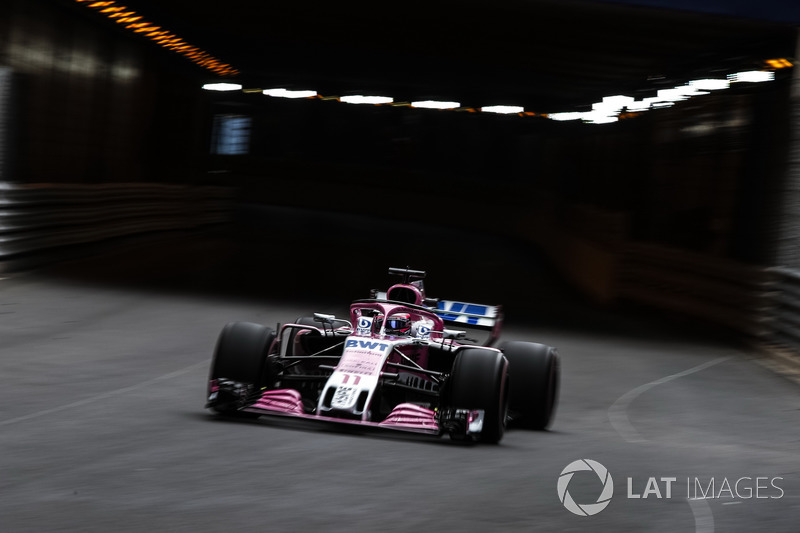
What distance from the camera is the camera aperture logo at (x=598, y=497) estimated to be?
6.13 meters

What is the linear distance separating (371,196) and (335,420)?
1411 inches

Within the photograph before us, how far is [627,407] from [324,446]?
4.81 metres

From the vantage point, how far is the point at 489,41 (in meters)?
24.7

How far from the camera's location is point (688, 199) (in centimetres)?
2153

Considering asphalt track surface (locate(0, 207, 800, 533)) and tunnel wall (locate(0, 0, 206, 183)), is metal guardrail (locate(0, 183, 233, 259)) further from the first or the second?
asphalt track surface (locate(0, 207, 800, 533))

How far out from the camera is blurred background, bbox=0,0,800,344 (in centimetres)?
1761

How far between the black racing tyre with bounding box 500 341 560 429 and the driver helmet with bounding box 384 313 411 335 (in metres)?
0.81

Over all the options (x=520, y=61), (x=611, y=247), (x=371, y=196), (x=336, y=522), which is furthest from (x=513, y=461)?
(x=371, y=196)

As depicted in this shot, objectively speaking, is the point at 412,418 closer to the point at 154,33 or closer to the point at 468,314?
the point at 468,314

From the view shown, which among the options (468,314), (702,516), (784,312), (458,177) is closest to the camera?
(702,516)

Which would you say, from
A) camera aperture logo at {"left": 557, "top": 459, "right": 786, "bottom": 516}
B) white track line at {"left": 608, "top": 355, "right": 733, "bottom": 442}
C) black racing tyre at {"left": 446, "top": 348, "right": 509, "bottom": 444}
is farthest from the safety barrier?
camera aperture logo at {"left": 557, "top": 459, "right": 786, "bottom": 516}

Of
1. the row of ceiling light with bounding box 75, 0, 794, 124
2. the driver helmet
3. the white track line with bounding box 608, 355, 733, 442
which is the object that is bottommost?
the white track line with bounding box 608, 355, 733, 442

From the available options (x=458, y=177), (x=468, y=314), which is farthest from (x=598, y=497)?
(x=458, y=177)

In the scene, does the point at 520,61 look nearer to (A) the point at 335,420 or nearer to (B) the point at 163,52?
(B) the point at 163,52
